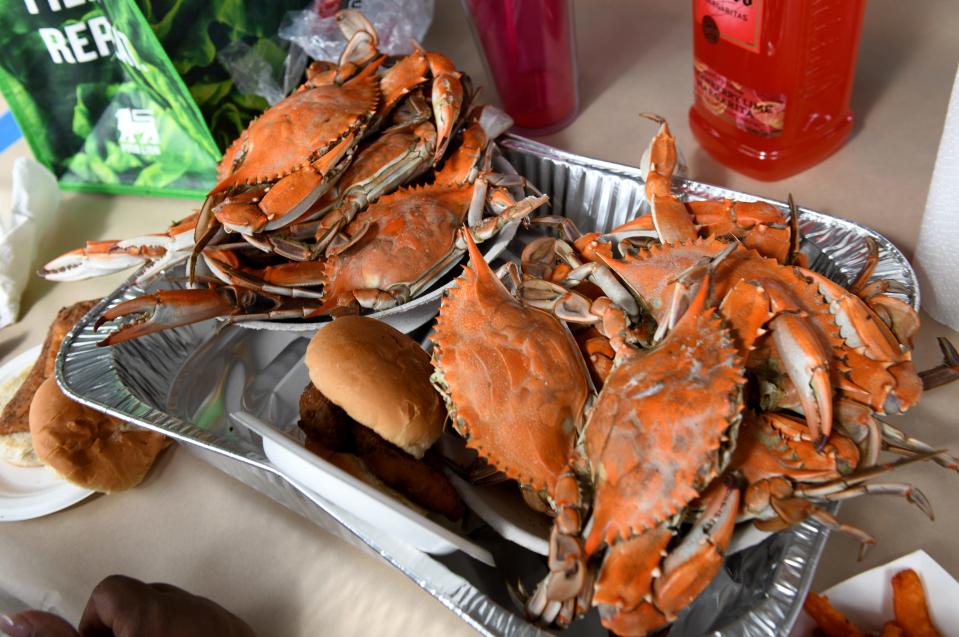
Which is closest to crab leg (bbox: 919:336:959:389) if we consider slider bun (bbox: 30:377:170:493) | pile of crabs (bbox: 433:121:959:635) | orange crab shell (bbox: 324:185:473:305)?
pile of crabs (bbox: 433:121:959:635)

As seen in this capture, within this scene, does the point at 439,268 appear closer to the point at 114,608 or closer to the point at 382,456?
the point at 382,456

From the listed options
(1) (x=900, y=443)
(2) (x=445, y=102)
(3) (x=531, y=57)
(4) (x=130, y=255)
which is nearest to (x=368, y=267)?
(2) (x=445, y=102)

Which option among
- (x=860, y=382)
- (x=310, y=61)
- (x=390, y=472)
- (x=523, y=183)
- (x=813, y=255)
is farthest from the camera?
(x=310, y=61)

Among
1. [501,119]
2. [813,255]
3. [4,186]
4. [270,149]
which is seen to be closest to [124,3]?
[270,149]

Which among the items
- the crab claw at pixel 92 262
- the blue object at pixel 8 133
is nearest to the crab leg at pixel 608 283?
the crab claw at pixel 92 262

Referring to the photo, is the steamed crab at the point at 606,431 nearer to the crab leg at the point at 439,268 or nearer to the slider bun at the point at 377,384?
the slider bun at the point at 377,384

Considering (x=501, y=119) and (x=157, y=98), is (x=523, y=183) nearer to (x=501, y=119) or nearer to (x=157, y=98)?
(x=501, y=119)
